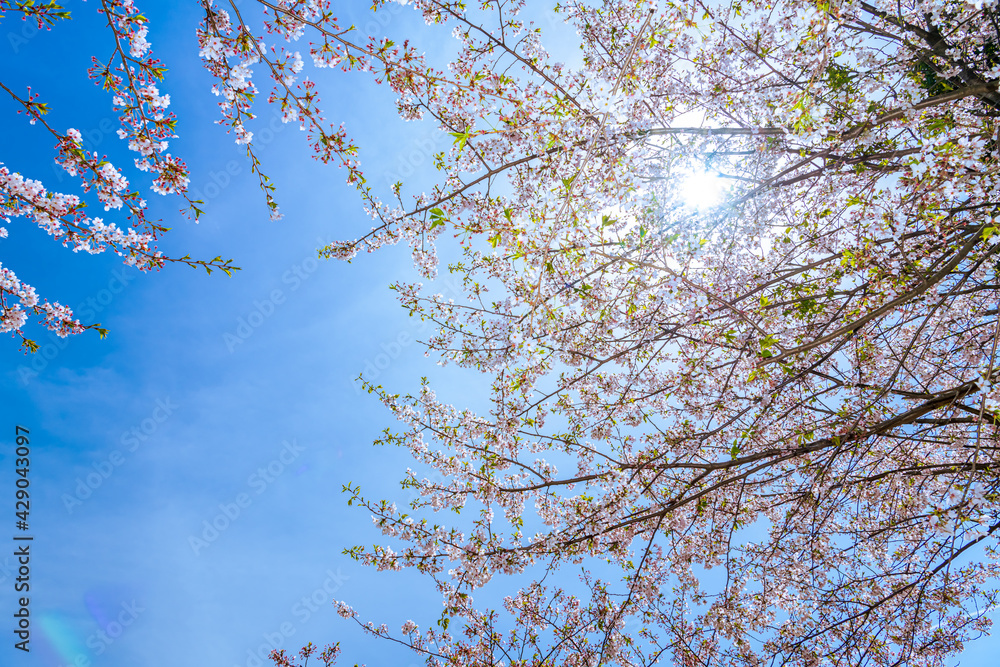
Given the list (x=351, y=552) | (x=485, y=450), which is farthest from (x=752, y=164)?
(x=351, y=552)

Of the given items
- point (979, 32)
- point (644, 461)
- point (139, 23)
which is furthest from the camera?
point (644, 461)

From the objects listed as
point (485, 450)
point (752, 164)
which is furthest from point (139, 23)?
point (752, 164)

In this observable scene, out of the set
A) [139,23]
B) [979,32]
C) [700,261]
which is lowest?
[139,23]

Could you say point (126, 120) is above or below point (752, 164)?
below

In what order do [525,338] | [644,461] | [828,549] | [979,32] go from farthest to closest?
[828,549] → [644,461] → [525,338] → [979,32]

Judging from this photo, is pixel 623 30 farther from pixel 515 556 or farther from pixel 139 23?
pixel 515 556

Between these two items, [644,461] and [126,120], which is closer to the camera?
[126,120]

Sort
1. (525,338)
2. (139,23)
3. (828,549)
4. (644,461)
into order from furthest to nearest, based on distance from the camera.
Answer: (828,549) < (644,461) < (525,338) < (139,23)

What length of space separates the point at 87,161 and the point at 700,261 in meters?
4.94

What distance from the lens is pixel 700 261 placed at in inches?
171

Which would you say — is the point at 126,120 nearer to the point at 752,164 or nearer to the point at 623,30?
the point at 623,30

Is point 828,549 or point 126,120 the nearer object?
Result: point 126,120

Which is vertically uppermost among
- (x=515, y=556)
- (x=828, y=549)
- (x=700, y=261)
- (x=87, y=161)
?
(x=700, y=261)

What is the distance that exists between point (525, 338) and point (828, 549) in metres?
4.94
